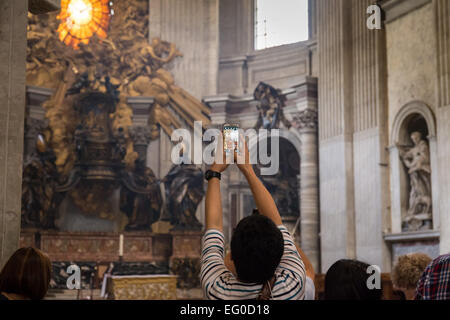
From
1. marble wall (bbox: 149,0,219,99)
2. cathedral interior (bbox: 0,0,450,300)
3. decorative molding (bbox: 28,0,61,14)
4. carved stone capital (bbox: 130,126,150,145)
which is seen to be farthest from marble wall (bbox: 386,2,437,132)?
decorative molding (bbox: 28,0,61,14)

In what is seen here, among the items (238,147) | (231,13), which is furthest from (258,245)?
(231,13)

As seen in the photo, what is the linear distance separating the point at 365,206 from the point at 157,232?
17.1ft

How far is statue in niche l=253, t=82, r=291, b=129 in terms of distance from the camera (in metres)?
15.7

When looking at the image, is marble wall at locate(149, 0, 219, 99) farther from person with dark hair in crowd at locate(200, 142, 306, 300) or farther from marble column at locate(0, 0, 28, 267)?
person with dark hair in crowd at locate(200, 142, 306, 300)

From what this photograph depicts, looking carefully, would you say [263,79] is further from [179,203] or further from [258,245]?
[258,245]

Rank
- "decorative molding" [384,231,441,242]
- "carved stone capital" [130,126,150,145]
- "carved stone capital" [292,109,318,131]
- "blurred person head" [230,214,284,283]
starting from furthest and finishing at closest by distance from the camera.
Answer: "carved stone capital" [130,126,150,145], "carved stone capital" [292,109,318,131], "decorative molding" [384,231,441,242], "blurred person head" [230,214,284,283]

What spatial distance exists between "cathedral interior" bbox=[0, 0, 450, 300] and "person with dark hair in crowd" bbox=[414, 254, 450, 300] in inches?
263

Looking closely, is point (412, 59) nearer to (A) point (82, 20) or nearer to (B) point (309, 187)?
(B) point (309, 187)

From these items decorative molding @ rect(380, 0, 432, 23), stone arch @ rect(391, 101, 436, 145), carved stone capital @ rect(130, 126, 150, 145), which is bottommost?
stone arch @ rect(391, 101, 436, 145)

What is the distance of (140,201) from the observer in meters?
15.2

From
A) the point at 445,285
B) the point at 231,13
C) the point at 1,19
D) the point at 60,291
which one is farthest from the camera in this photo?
the point at 231,13

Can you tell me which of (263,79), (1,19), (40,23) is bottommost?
(1,19)

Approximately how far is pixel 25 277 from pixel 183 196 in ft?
42.6
